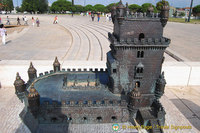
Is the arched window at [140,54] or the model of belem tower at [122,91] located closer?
the model of belem tower at [122,91]

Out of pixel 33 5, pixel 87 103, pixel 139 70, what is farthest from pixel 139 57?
pixel 33 5

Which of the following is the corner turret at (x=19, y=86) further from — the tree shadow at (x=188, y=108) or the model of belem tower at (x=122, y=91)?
the tree shadow at (x=188, y=108)

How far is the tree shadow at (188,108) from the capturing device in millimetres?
12867

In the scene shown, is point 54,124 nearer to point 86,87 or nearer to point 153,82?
point 86,87

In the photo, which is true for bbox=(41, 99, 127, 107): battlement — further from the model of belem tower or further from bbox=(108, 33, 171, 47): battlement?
Result: bbox=(108, 33, 171, 47): battlement

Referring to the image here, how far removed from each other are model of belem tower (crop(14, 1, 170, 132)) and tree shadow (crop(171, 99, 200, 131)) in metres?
4.31

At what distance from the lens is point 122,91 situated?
428 inches

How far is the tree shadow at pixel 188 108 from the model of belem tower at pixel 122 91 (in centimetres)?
431

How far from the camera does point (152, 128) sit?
9531mm

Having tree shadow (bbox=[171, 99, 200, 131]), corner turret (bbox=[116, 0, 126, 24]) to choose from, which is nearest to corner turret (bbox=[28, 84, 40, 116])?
corner turret (bbox=[116, 0, 126, 24])

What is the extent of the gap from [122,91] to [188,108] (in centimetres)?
824

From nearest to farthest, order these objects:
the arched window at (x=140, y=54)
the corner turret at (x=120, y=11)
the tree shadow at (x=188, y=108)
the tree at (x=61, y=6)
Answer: the corner turret at (x=120, y=11) → the arched window at (x=140, y=54) → the tree shadow at (x=188, y=108) → the tree at (x=61, y=6)

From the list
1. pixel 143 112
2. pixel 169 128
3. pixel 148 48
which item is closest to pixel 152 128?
pixel 143 112

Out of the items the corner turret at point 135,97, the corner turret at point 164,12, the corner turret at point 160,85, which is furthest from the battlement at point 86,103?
the corner turret at point 164,12
